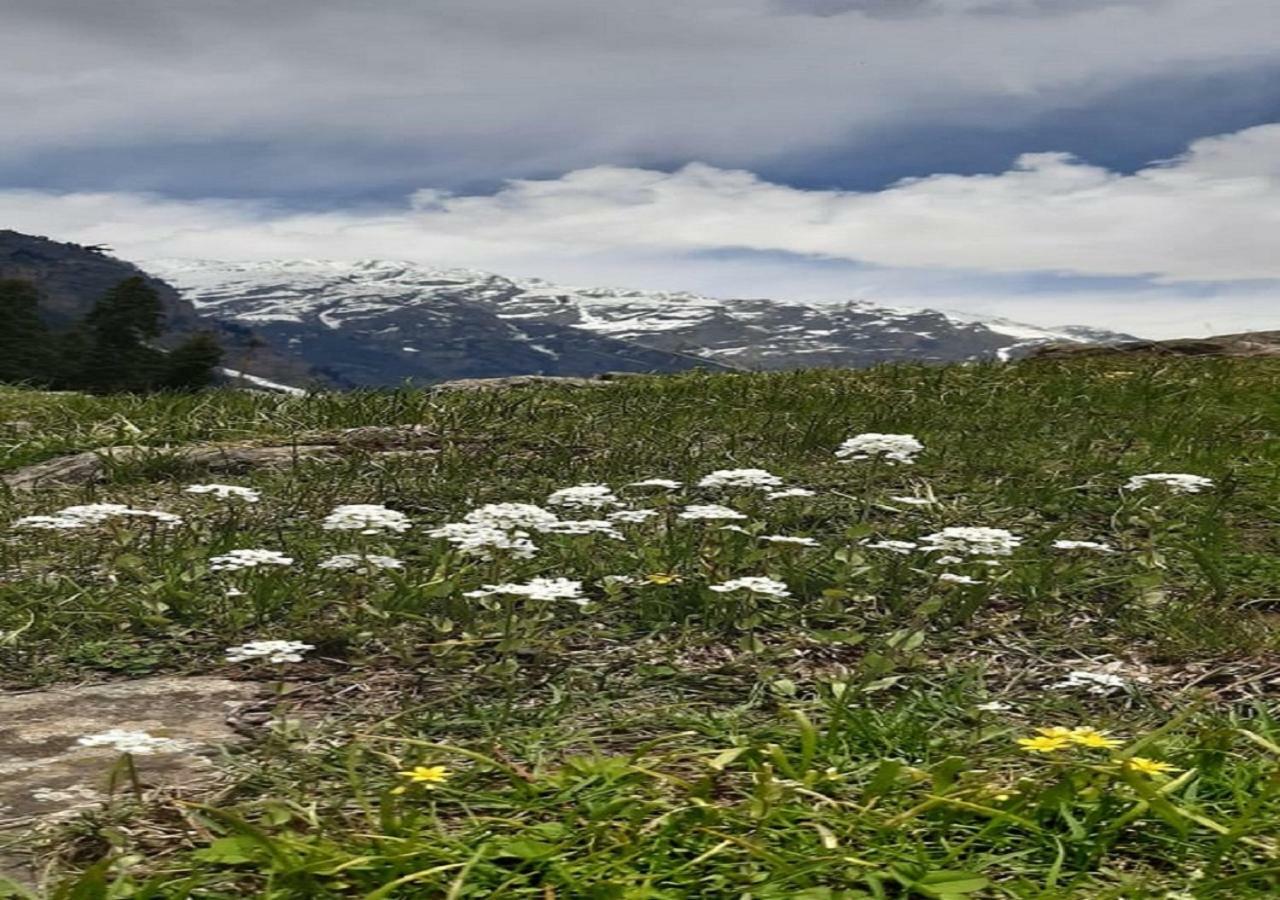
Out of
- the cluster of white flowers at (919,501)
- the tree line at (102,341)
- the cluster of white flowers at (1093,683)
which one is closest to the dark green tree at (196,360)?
the tree line at (102,341)

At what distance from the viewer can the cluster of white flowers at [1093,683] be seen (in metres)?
3.50

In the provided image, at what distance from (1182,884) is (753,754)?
38.2 inches

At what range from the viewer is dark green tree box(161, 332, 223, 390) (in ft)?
211

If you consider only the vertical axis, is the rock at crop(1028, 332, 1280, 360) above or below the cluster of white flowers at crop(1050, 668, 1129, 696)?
above

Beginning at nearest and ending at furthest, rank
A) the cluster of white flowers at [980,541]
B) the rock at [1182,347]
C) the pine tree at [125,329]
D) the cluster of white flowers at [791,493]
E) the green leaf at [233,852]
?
the green leaf at [233,852]
the cluster of white flowers at [980,541]
the cluster of white flowers at [791,493]
the rock at [1182,347]
the pine tree at [125,329]

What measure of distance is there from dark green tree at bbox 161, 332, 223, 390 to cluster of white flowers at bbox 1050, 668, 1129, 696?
201 feet

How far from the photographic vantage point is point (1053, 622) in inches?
176

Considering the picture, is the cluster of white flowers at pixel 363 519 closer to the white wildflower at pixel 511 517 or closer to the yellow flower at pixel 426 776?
the white wildflower at pixel 511 517

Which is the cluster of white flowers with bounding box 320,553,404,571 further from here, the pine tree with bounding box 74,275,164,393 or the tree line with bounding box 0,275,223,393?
the pine tree with bounding box 74,275,164,393

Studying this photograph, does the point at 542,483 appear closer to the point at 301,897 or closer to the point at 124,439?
the point at 124,439

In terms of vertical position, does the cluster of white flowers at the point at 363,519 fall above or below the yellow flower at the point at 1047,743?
above

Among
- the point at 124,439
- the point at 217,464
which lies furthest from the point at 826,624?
Result: the point at 124,439

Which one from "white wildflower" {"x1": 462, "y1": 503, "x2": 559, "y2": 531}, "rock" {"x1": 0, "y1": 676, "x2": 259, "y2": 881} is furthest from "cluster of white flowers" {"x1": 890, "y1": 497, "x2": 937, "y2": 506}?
"rock" {"x1": 0, "y1": 676, "x2": 259, "y2": 881}

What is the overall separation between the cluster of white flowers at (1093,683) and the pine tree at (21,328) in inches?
3208
